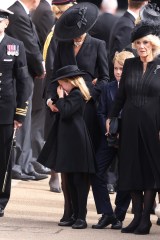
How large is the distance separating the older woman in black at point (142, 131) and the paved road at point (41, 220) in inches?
12.3

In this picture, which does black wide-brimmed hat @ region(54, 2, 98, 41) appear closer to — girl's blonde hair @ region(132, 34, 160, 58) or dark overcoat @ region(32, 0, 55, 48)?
girl's blonde hair @ region(132, 34, 160, 58)

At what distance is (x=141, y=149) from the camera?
9.76 m

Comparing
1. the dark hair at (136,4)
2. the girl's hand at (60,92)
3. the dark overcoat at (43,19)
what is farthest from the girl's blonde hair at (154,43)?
the dark overcoat at (43,19)

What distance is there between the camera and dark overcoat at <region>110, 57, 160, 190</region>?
31.8 ft

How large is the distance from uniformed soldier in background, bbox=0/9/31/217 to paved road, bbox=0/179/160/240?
0.37 m

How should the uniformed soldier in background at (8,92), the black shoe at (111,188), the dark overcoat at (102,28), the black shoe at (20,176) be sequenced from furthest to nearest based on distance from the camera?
the dark overcoat at (102,28), the black shoe at (20,176), the black shoe at (111,188), the uniformed soldier in background at (8,92)

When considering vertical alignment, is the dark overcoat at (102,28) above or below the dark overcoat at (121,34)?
below

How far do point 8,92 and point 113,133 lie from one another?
1226 millimetres

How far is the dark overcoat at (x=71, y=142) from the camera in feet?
32.4

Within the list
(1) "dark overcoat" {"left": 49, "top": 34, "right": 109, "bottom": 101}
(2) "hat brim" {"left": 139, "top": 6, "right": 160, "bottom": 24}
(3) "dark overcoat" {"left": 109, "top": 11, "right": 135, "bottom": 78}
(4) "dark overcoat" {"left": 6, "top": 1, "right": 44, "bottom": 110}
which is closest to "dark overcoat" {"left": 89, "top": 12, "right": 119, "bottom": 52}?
(3) "dark overcoat" {"left": 109, "top": 11, "right": 135, "bottom": 78}

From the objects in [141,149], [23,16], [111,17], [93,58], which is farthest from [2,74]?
[111,17]

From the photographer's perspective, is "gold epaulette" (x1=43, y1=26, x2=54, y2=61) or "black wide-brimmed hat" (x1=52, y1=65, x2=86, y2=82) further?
"gold epaulette" (x1=43, y1=26, x2=54, y2=61)

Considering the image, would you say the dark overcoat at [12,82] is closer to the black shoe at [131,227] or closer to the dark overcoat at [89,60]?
the dark overcoat at [89,60]

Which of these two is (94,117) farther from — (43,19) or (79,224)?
(43,19)
